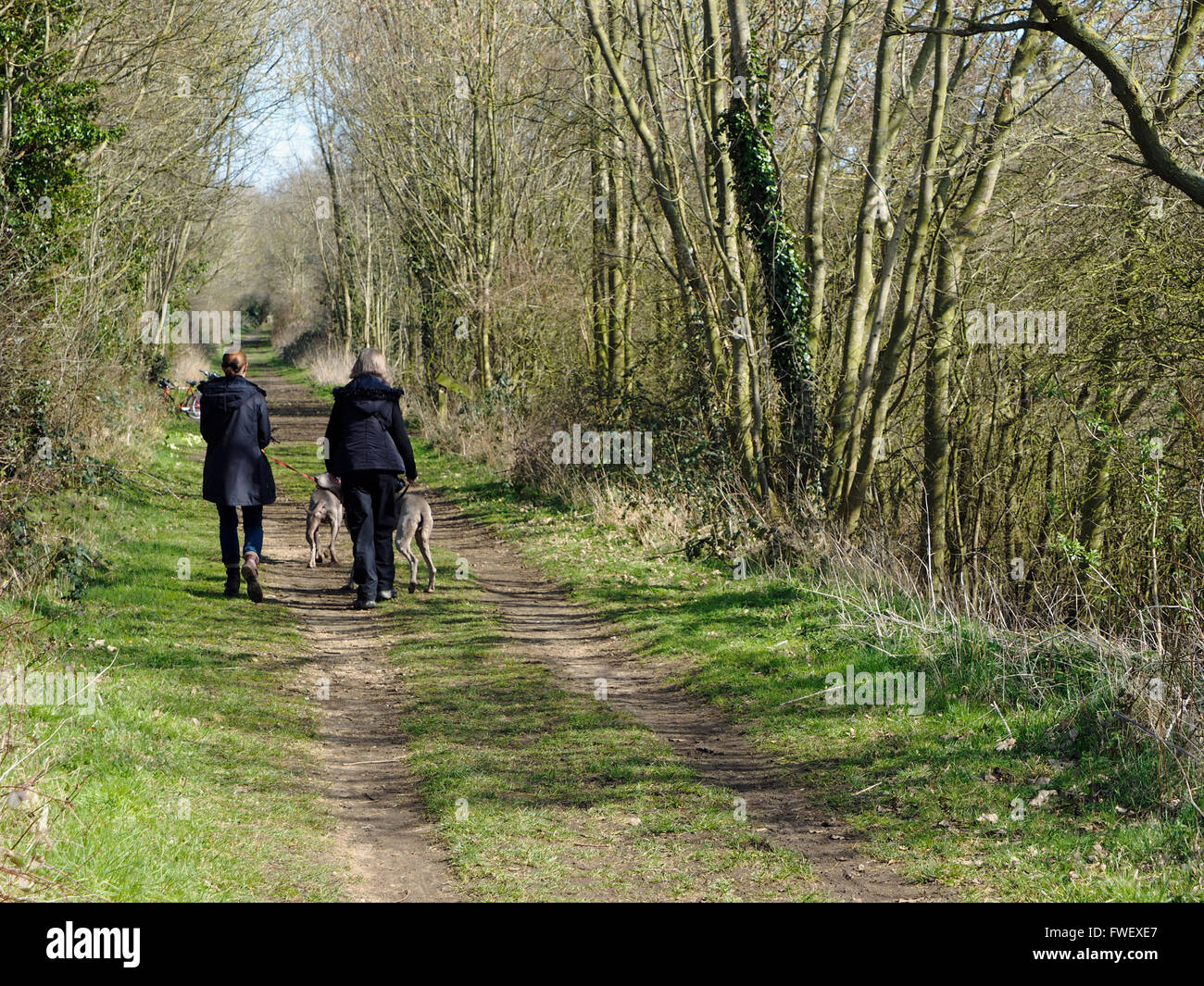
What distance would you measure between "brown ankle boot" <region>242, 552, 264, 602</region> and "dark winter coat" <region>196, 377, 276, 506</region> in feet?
1.68

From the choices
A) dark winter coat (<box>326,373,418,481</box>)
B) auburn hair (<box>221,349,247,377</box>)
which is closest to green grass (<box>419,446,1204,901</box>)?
dark winter coat (<box>326,373,418,481</box>)

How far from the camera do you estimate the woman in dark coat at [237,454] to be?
10.8 m

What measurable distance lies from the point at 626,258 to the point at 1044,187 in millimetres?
6669

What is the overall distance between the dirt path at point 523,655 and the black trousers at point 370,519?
388 millimetres

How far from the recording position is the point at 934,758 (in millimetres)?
6773

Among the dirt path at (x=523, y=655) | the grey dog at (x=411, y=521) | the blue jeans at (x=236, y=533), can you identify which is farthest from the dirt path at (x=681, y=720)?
the blue jeans at (x=236, y=533)

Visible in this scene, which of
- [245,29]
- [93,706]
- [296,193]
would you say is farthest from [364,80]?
[296,193]

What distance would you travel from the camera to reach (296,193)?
192 feet

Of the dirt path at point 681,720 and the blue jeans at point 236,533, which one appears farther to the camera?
the blue jeans at point 236,533

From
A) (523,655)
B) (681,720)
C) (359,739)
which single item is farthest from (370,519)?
(681,720)

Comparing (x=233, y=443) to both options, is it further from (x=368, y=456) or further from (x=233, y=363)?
(x=368, y=456)

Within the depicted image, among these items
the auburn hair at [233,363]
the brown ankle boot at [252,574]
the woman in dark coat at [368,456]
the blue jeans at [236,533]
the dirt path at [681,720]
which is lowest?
the dirt path at [681,720]

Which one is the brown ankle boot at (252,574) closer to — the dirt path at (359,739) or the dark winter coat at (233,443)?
the dirt path at (359,739)

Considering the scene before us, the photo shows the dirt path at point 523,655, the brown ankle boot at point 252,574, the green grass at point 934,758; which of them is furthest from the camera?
the brown ankle boot at point 252,574
